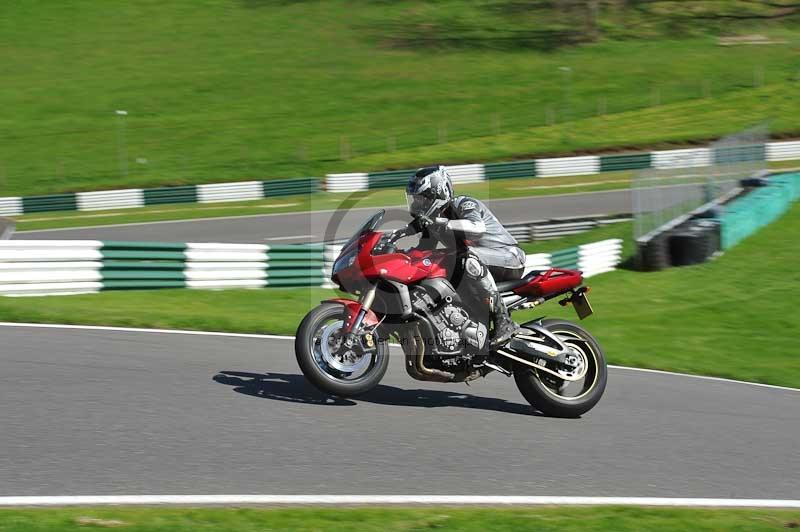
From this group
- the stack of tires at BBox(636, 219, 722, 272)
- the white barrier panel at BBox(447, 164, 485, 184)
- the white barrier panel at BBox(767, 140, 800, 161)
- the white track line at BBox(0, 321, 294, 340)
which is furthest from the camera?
the white barrier panel at BBox(767, 140, 800, 161)

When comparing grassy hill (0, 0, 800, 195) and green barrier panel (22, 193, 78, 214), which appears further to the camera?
grassy hill (0, 0, 800, 195)

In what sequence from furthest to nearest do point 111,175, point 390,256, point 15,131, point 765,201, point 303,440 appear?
1. point 15,131
2. point 111,175
3. point 765,201
4. point 390,256
5. point 303,440

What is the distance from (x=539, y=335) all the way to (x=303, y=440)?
2248 millimetres

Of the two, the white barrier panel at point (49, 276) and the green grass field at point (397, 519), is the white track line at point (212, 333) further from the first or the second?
the green grass field at point (397, 519)

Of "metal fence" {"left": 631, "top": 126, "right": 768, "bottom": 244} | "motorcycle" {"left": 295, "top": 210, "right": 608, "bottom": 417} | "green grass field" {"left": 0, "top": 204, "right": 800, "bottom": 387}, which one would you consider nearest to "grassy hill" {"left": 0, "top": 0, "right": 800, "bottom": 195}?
"metal fence" {"left": 631, "top": 126, "right": 768, "bottom": 244}

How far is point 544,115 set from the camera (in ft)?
133

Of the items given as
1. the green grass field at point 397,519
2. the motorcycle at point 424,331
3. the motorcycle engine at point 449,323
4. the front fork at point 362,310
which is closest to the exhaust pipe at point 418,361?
the motorcycle at point 424,331

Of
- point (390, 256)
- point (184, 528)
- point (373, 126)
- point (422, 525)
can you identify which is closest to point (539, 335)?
point (390, 256)

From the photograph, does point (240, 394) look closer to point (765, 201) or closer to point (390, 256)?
point (390, 256)

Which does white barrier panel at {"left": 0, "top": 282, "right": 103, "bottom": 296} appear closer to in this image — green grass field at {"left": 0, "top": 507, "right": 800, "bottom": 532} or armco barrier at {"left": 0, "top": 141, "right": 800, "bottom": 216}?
green grass field at {"left": 0, "top": 507, "right": 800, "bottom": 532}

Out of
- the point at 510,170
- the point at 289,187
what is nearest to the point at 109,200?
the point at 289,187

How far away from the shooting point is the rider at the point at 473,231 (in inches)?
294

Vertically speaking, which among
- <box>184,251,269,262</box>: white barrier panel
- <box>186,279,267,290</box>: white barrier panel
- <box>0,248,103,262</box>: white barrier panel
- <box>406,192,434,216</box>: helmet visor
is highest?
<box>406,192,434,216</box>: helmet visor

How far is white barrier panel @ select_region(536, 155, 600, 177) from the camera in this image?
33.2 metres
